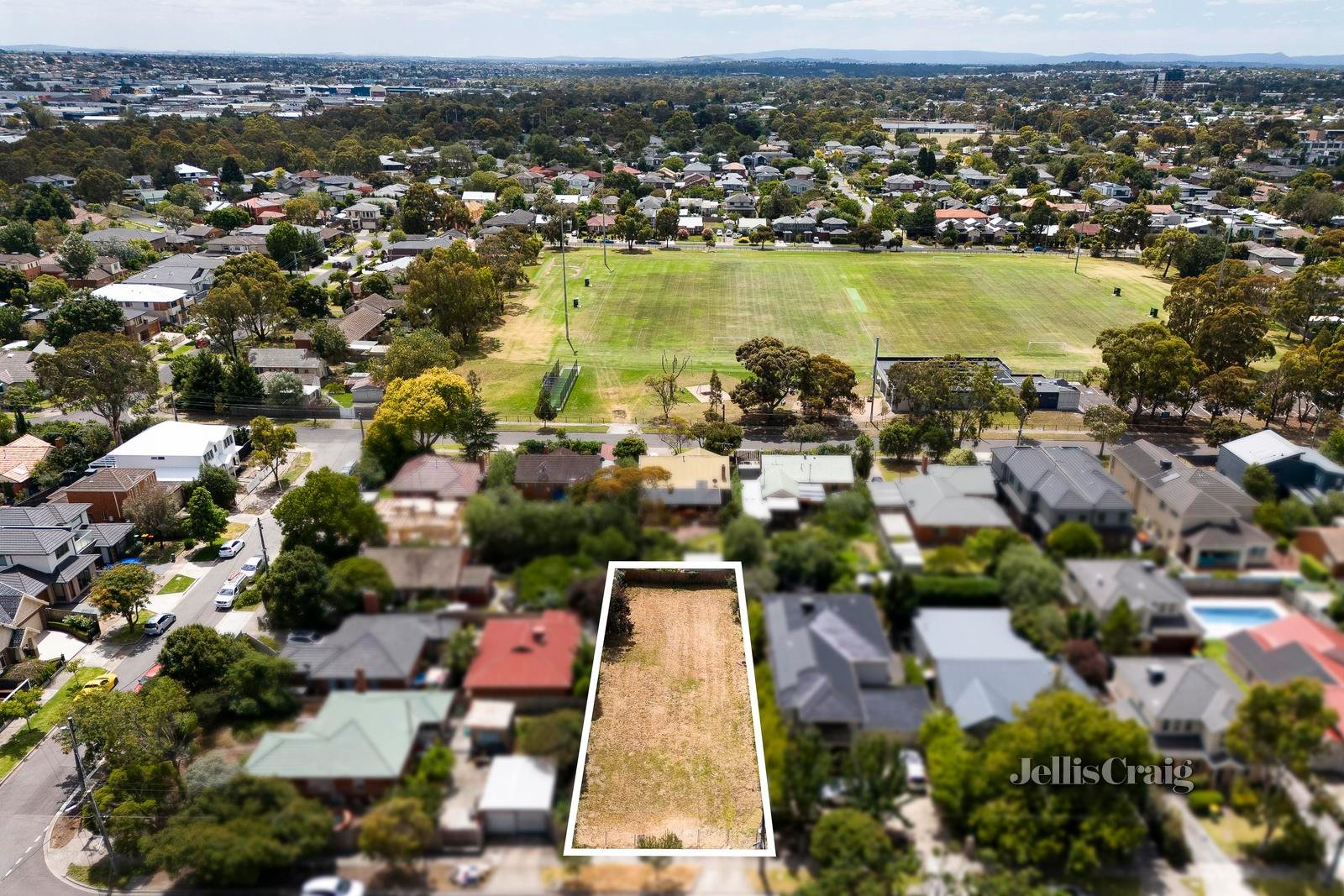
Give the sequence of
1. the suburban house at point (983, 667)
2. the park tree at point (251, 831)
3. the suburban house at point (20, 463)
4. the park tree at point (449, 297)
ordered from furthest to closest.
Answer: the park tree at point (449, 297) < the suburban house at point (20, 463) < the park tree at point (251, 831) < the suburban house at point (983, 667)

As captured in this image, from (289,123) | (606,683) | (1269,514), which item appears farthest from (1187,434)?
(289,123)

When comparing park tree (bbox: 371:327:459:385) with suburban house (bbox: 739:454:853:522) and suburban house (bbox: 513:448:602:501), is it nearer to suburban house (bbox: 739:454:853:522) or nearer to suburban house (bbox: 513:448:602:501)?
suburban house (bbox: 513:448:602:501)

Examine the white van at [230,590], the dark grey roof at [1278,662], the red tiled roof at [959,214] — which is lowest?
the white van at [230,590]

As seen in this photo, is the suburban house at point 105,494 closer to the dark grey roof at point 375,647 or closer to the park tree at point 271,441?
the park tree at point 271,441

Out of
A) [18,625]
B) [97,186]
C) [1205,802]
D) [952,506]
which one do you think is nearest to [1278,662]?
[1205,802]

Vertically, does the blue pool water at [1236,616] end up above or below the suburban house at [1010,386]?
above

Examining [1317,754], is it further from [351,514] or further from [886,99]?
[886,99]

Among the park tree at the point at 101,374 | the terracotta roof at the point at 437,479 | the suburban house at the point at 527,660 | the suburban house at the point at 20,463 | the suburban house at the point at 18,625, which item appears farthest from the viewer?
the park tree at the point at 101,374

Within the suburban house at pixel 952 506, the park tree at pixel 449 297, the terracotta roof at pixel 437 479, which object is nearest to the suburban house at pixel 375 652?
the terracotta roof at pixel 437 479
